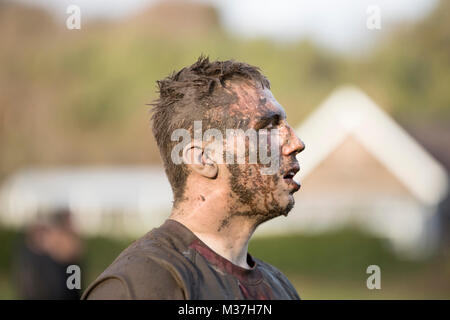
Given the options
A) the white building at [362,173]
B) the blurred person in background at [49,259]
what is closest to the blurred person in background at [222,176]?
the blurred person in background at [49,259]

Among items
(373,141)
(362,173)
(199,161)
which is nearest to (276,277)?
(199,161)

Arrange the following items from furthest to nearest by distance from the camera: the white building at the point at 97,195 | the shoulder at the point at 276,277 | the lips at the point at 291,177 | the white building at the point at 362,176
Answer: the white building at the point at 97,195 → the white building at the point at 362,176 → the shoulder at the point at 276,277 → the lips at the point at 291,177

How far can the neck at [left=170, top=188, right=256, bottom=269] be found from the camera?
146 inches

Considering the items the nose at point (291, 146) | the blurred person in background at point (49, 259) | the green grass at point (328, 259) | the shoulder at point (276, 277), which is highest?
the nose at point (291, 146)

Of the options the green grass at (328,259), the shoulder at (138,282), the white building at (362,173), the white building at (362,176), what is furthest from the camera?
the white building at (362,173)

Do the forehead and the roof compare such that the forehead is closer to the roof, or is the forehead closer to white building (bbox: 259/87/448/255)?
white building (bbox: 259/87/448/255)

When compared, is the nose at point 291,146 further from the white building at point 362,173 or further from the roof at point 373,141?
the roof at point 373,141

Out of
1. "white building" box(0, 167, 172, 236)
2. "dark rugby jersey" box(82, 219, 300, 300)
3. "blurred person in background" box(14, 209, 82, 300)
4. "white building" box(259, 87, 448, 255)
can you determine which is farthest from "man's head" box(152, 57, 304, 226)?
"white building" box(0, 167, 172, 236)

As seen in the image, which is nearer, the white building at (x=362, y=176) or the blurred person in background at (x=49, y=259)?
the blurred person in background at (x=49, y=259)

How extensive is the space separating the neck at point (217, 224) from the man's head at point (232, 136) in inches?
1.7

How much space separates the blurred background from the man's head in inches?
89.7

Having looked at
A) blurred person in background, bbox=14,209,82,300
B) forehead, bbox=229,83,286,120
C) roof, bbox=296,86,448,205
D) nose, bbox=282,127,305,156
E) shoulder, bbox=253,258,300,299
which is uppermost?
roof, bbox=296,86,448,205

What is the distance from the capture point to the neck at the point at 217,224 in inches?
146

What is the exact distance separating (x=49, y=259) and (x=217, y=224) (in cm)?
842
